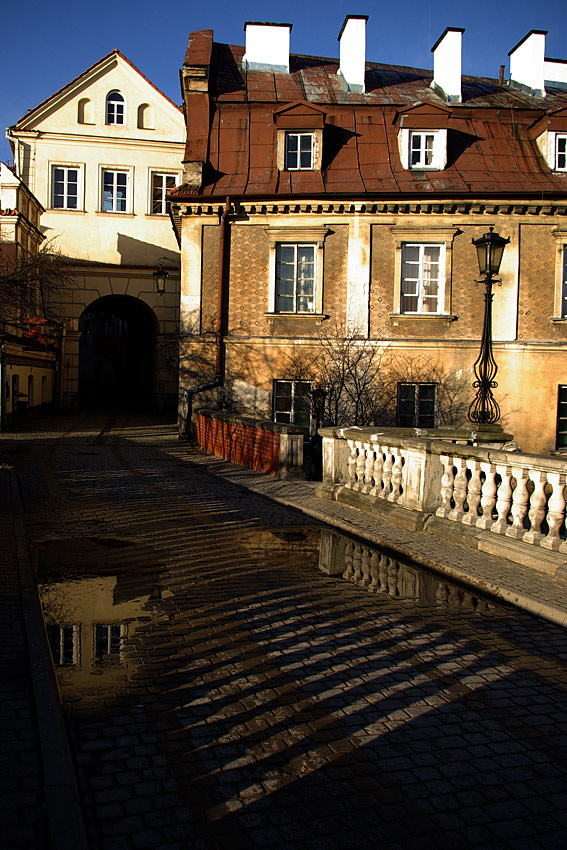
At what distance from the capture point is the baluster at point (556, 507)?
Result: 676 centimetres

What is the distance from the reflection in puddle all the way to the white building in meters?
25.2

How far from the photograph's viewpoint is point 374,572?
22.9 ft

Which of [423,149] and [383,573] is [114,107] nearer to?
[423,149]

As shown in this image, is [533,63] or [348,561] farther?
[533,63]

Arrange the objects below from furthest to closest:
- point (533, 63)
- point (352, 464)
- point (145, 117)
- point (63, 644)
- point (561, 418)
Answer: point (145, 117) → point (533, 63) → point (561, 418) → point (352, 464) → point (63, 644)

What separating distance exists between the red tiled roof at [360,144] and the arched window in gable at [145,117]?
34.1ft

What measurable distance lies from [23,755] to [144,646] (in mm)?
1535

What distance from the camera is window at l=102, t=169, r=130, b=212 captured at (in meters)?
32.5

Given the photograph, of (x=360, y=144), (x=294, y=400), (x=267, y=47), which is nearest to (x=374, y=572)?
(x=294, y=400)

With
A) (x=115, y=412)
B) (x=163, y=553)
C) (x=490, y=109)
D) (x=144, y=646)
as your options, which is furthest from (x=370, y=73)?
(x=144, y=646)

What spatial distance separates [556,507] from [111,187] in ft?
99.4

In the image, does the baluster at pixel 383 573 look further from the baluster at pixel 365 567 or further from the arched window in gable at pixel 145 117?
the arched window in gable at pixel 145 117

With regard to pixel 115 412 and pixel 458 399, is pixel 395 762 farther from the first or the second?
pixel 115 412

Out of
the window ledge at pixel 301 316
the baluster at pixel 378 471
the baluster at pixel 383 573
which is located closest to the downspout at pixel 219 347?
the window ledge at pixel 301 316
